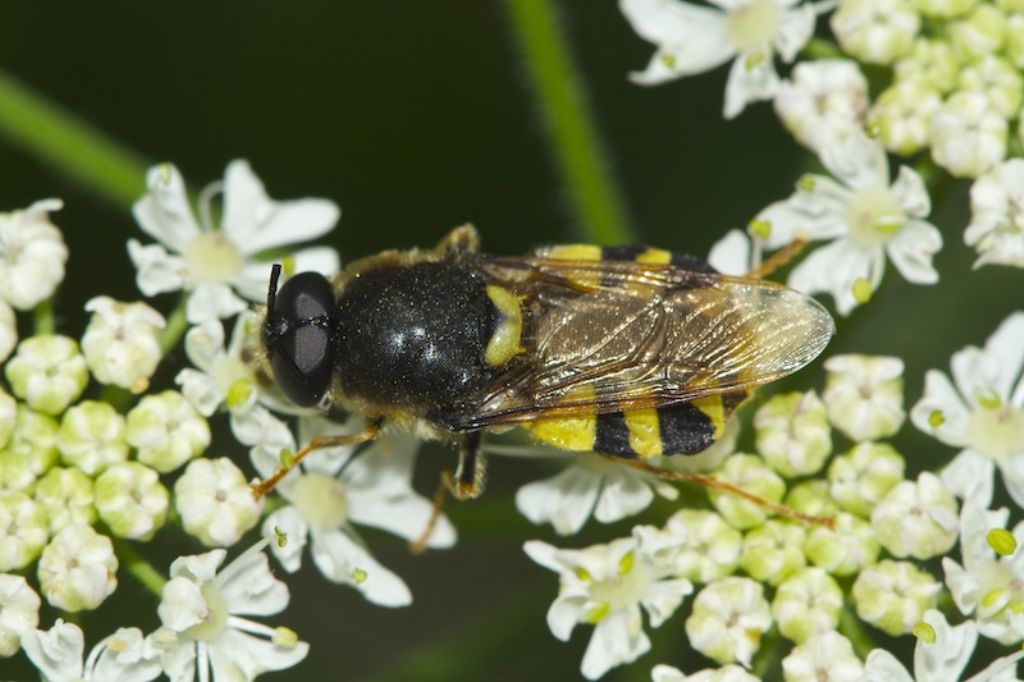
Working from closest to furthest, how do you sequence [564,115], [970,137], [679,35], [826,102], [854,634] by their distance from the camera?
[854,634], [970,137], [826,102], [679,35], [564,115]

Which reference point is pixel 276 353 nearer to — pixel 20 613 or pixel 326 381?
pixel 326 381

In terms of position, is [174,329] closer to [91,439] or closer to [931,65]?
[91,439]

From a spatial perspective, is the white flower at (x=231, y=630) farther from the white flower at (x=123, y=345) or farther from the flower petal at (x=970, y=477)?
the flower petal at (x=970, y=477)

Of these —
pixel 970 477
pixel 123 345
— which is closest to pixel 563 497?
pixel 970 477

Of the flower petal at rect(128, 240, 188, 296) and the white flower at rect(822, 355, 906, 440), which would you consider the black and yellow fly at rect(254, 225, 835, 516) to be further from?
the flower petal at rect(128, 240, 188, 296)

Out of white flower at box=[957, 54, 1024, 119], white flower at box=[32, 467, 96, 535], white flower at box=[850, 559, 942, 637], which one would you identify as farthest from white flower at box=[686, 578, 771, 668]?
white flower at box=[32, 467, 96, 535]
